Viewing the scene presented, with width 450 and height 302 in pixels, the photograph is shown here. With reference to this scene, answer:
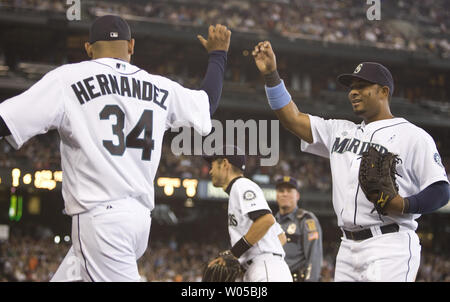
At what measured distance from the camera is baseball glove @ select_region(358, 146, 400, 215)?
4.11 metres

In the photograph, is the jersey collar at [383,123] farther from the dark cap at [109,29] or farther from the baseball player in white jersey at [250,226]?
the dark cap at [109,29]

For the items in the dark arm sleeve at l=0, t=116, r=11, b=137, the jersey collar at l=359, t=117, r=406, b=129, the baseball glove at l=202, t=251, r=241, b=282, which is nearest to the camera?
the dark arm sleeve at l=0, t=116, r=11, b=137

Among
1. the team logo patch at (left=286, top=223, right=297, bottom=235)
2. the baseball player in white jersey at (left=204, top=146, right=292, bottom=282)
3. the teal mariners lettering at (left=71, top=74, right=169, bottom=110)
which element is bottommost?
the team logo patch at (left=286, top=223, right=297, bottom=235)

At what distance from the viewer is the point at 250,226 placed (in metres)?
5.61

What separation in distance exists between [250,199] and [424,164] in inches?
64.5

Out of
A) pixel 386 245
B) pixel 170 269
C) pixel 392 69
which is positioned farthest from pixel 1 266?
pixel 392 69

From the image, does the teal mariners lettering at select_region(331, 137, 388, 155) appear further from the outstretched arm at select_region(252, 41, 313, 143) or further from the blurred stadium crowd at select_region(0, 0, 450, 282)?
the blurred stadium crowd at select_region(0, 0, 450, 282)

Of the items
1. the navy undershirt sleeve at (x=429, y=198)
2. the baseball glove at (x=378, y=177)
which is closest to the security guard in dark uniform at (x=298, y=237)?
the navy undershirt sleeve at (x=429, y=198)

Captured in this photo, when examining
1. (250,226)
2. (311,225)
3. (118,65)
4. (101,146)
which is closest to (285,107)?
(250,226)

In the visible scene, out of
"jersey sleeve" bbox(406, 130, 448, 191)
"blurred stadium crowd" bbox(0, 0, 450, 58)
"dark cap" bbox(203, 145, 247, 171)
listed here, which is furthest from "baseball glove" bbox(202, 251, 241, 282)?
"blurred stadium crowd" bbox(0, 0, 450, 58)

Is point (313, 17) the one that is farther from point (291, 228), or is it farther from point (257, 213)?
point (257, 213)

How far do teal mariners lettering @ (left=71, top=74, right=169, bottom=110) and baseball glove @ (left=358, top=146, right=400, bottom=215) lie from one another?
1399 mm

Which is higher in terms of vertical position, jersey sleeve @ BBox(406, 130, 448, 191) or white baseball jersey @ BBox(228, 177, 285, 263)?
jersey sleeve @ BBox(406, 130, 448, 191)

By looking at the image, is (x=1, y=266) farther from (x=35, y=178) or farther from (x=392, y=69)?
(x=392, y=69)
